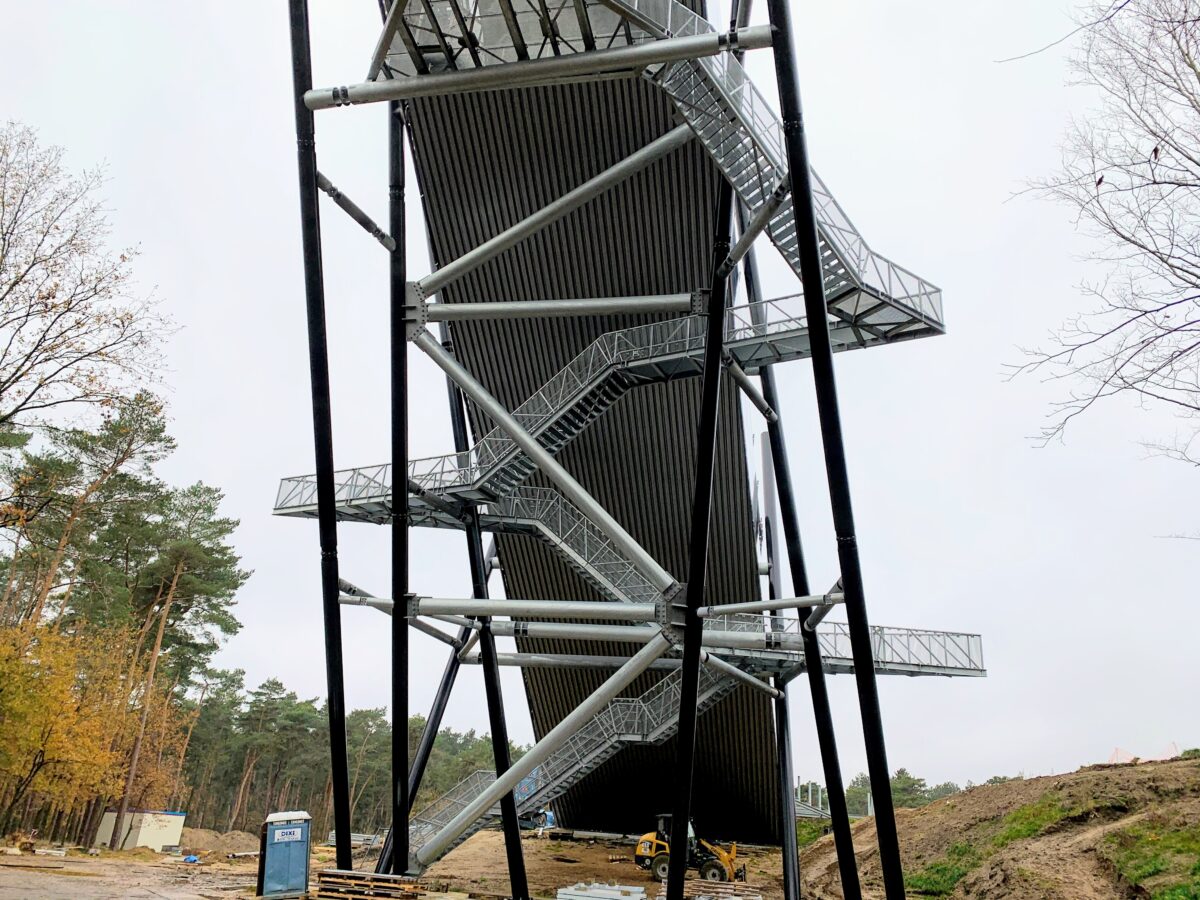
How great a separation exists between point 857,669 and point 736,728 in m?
17.2

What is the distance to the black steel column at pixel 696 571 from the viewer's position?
12.6 m

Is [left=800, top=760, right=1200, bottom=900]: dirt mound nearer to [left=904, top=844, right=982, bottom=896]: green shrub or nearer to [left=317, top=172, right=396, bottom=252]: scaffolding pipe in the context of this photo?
[left=904, top=844, right=982, bottom=896]: green shrub

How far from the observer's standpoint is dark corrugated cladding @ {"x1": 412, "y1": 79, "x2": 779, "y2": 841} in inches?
724

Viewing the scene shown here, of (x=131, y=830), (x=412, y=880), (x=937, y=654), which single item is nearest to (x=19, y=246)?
(x=412, y=880)

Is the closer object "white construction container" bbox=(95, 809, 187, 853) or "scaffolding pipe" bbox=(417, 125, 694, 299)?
"scaffolding pipe" bbox=(417, 125, 694, 299)

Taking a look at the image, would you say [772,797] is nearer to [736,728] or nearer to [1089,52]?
[736,728]

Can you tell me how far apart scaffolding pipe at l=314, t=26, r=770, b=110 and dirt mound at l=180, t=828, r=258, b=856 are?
4551 cm

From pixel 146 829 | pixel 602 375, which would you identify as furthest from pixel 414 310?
pixel 146 829

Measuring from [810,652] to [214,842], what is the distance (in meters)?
44.9

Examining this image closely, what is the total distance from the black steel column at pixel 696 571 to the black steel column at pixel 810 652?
9.57 ft

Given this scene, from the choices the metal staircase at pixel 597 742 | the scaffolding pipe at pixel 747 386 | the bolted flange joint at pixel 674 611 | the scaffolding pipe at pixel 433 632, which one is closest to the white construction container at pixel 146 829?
the metal staircase at pixel 597 742

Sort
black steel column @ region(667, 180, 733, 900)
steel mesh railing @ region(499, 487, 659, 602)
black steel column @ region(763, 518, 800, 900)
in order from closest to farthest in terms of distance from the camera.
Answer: black steel column @ region(667, 180, 733, 900) → black steel column @ region(763, 518, 800, 900) → steel mesh railing @ region(499, 487, 659, 602)

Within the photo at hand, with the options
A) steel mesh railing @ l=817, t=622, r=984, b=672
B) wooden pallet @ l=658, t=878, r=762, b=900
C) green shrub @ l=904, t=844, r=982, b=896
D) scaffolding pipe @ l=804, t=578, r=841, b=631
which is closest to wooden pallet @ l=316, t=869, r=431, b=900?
wooden pallet @ l=658, t=878, r=762, b=900

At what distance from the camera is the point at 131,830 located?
42.7m
